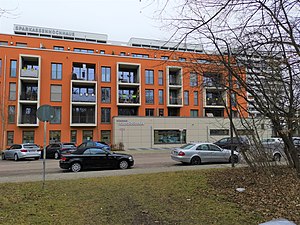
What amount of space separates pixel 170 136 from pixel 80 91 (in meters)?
14.7

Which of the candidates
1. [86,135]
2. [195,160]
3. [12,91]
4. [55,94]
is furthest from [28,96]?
[195,160]

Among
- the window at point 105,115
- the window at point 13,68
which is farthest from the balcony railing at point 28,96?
the window at point 105,115

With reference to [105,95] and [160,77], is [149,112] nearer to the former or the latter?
[160,77]

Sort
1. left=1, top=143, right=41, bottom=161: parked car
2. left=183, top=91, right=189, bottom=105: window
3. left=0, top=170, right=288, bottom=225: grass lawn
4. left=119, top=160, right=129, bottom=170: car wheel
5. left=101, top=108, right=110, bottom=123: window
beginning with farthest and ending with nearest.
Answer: left=183, top=91, right=189, bottom=105: window, left=101, top=108, right=110, bottom=123: window, left=1, top=143, right=41, bottom=161: parked car, left=119, top=160, right=129, bottom=170: car wheel, left=0, top=170, right=288, bottom=225: grass lawn

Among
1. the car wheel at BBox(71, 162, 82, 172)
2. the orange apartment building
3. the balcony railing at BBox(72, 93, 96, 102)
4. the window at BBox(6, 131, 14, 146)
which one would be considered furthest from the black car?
the window at BBox(6, 131, 14, 146)

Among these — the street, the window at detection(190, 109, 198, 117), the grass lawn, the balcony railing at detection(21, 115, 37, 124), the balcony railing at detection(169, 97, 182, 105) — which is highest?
the balcony railing at detection(169, 97, 182, 105)

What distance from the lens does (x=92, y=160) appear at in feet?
48.2

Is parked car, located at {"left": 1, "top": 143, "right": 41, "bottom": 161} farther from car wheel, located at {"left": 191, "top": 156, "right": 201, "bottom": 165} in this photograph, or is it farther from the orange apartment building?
car wheel, located at {"left": 191, "top": 156, "right": 201, "bottom": 165}

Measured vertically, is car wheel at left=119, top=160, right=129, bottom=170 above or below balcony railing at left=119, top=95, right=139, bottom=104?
below

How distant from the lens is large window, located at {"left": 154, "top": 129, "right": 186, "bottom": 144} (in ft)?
125

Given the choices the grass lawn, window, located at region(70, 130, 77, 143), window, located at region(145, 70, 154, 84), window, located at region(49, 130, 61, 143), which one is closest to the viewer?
the grass lawn

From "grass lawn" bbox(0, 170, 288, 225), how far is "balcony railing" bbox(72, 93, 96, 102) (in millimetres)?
29192

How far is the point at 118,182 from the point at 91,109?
100 feet

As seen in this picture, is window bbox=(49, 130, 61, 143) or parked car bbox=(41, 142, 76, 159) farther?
window bbox=(49, 130, 61, 143)
